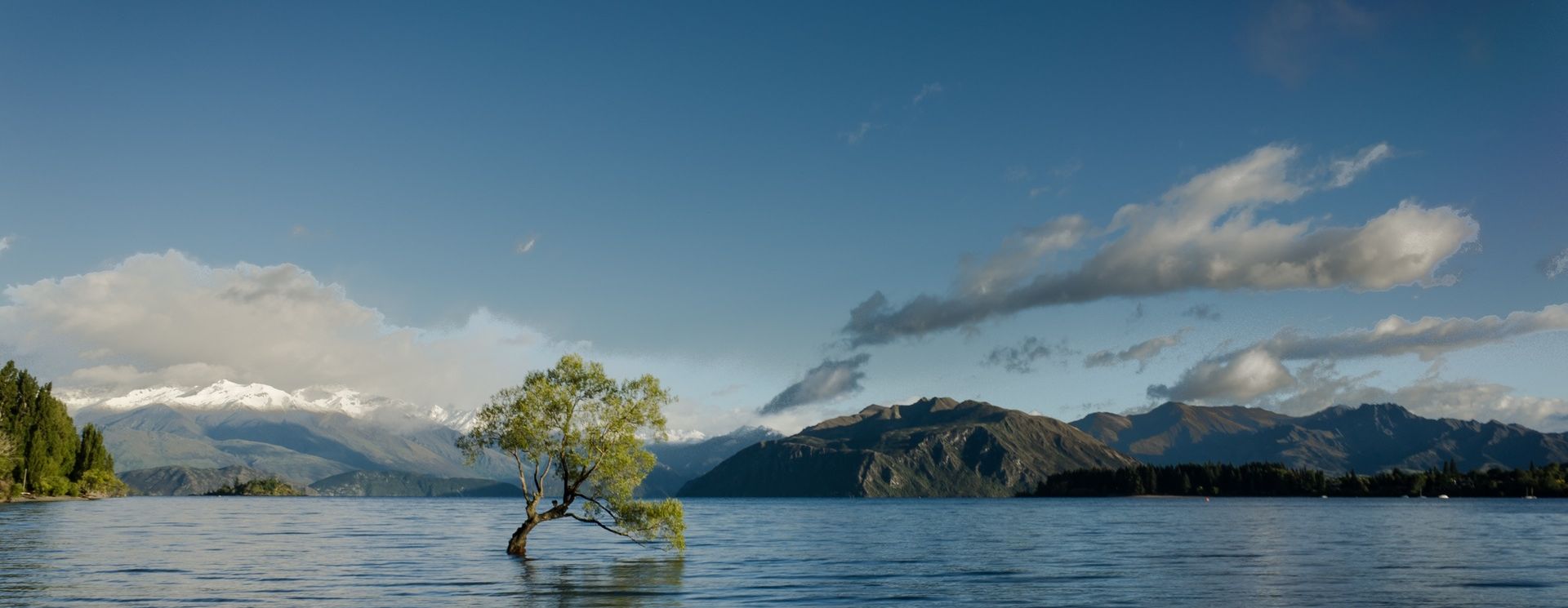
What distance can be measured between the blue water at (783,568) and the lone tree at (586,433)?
4.99m

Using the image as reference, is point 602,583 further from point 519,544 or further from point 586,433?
point 519,544

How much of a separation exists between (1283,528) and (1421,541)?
3841cm

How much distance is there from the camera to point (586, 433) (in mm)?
76875

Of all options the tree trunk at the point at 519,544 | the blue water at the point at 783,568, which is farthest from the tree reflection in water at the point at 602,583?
the tree trunk at the point at 519,544

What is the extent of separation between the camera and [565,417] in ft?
253

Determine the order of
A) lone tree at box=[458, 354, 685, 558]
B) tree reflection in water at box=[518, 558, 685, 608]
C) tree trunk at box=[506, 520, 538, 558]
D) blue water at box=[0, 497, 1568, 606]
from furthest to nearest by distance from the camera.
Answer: tree trunk at box=[506, 520, 538, 558]
lone tree at box=[458, 354, 685, 558]
blue water at box=[0, 497, 1568, 606]
tree reflection in water at box=[518, 558, 685, 608]

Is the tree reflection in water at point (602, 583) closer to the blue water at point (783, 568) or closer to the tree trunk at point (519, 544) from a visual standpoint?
the blue water at point (783, 568)

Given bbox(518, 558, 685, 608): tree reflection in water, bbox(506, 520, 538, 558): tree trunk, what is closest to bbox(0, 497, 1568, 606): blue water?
bbox(518, 558, 685, 608): tree reflection in water

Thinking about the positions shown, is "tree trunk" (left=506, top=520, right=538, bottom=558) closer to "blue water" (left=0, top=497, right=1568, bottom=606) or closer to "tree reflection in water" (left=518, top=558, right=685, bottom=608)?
"blue water" (left=0, top=497, right=1568, bottom=606)

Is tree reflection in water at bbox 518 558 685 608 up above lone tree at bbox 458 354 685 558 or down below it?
below

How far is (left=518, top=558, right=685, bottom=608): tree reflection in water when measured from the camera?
5722cm

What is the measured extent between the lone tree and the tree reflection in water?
150 inches

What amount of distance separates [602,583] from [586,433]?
13.0 metres

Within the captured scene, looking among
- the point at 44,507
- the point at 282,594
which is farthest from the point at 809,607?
the point at 44,507
